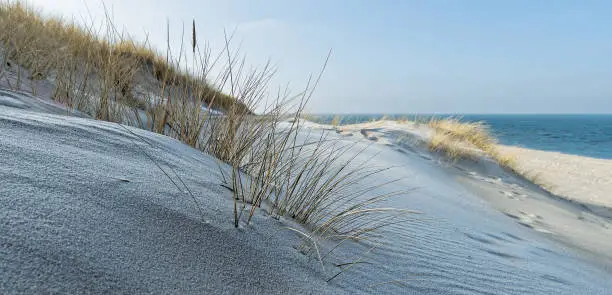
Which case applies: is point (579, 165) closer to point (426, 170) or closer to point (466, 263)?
point (426, 170)

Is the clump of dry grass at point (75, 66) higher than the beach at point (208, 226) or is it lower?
higher

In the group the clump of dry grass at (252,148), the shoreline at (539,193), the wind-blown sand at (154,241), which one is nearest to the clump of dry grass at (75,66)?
the clump of dry grass at (252,148)

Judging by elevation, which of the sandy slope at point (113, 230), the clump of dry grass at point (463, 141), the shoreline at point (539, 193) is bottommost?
the shoreline at point (539, 193)

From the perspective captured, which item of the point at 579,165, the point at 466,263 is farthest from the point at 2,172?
the point at 579,165

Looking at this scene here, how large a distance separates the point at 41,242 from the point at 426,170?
5038mm

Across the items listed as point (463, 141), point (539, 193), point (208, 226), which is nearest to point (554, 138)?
point (463, 141)

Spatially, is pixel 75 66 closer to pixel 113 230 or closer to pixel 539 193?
pixel 113 230

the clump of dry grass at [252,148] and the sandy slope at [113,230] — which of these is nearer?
the sandy slope at [113,230]

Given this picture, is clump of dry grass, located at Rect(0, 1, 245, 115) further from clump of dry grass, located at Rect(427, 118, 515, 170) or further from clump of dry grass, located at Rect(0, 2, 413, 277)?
clump of dry grass, located at Rect(427, 118, 515, 170)

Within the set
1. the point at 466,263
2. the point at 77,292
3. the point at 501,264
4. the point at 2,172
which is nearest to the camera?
the point at 77,292

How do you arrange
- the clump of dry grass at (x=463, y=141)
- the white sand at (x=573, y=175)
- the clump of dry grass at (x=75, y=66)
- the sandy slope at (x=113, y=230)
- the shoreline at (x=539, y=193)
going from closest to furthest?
the sandy slope at (x=113, y=230) → the clump of dry grass at (x=75, y=66) → the shoreline at (x=539, y=193) → the clump of dry grass at (x=463, y=141) → the white sand at (x=573, y=175)

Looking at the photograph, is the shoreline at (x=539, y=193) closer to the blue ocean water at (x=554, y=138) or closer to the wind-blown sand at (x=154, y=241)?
the blue ocean water at (x=554, y=138)

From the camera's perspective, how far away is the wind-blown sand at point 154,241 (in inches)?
25.4

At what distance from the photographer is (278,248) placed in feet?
3.58
